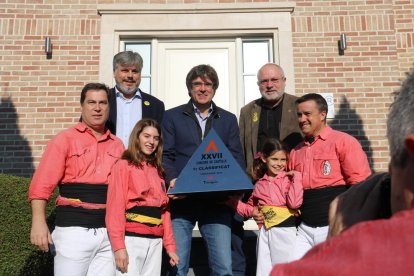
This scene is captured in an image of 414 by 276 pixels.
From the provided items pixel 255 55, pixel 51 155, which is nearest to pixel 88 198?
pixel 51 155

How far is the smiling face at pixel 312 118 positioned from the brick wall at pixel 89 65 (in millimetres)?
2901

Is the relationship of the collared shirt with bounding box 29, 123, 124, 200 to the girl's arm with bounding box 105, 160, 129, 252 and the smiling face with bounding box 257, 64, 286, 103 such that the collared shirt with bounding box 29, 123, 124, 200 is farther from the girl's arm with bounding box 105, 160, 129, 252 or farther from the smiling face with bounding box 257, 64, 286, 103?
the smiling face with bounding box 257, 64, 286, 103

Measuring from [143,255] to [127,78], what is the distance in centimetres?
167

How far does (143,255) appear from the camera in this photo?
339cm

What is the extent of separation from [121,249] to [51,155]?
0.86m

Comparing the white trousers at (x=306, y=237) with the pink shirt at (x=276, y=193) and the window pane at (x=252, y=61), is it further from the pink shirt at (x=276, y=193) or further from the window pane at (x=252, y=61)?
the window pane at (x=252, y=61)

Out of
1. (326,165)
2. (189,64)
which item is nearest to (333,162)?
(326,165)

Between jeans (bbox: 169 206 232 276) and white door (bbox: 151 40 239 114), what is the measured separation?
11.0 feet

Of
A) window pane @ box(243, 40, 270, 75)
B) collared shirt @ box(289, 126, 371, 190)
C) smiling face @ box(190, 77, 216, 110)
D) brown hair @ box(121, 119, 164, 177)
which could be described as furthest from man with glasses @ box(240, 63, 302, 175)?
window pane @ box(243, 40, 270, 75)

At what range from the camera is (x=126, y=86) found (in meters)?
4.20

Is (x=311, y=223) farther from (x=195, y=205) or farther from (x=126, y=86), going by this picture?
(x=126, y=86)

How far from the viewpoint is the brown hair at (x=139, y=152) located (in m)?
3.56

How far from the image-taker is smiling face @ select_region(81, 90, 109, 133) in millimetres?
3592

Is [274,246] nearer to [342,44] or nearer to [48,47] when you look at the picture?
[342,44]
